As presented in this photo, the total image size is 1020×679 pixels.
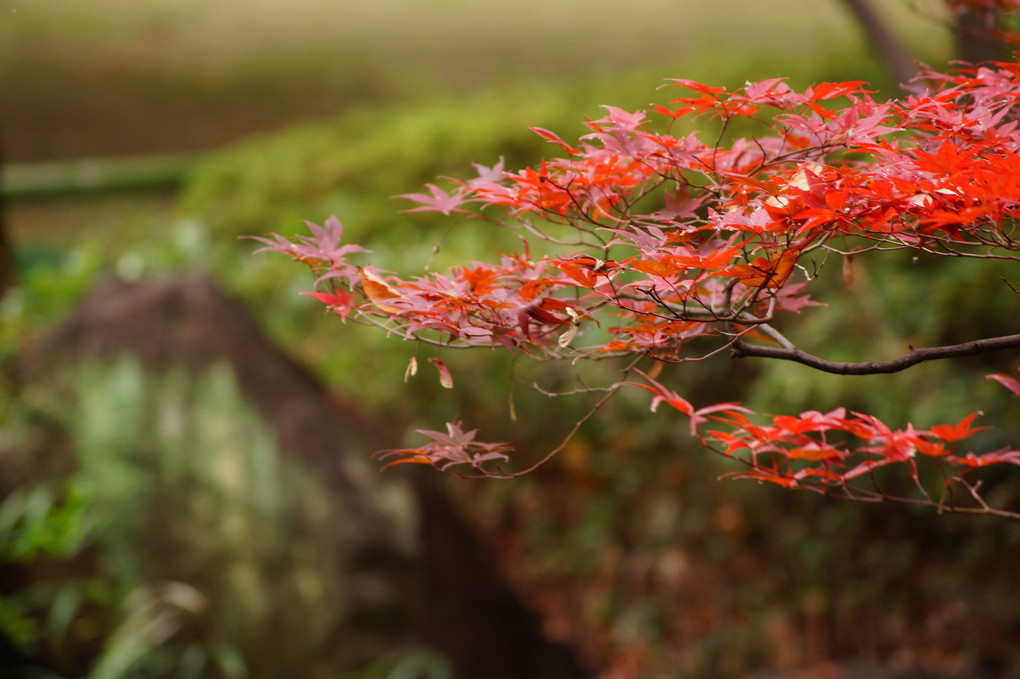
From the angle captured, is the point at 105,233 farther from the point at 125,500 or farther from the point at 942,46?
the point at 942,46

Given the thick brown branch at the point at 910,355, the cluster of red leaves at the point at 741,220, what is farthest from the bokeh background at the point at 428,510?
the thick brown branch at the point at 910,355

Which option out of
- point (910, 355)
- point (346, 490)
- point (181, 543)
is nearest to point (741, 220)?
point (910, 355)

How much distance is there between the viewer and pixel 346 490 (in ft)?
6.18

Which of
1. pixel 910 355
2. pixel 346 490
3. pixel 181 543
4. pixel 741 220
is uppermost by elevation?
pixel 741 220

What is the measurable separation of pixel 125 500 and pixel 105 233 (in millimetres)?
3664

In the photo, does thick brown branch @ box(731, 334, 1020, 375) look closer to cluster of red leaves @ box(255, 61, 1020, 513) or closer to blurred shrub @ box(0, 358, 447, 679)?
cluster of red leaves @ box(255, 61, 1020, 513)

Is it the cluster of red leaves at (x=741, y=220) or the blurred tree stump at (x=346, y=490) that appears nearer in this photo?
the cluster of red leaves at (x=741, y=220)

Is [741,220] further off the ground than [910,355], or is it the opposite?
[741,220]

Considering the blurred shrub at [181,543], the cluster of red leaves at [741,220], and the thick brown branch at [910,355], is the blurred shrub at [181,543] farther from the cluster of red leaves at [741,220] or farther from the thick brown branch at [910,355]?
the thick brown branch at [910,355]

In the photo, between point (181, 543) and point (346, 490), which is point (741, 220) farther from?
point (181, 543)

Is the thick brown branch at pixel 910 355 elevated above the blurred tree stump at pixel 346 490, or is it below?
above

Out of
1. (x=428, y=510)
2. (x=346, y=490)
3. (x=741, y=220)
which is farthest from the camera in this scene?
(x=428, y=510)

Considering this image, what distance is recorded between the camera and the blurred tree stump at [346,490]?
1.86 meters

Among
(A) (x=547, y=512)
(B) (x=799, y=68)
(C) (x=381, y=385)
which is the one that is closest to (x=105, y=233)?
(C) (x=381, y=385)
